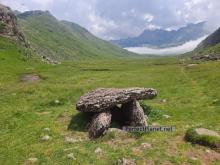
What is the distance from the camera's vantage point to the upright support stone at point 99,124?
27281 millimetres

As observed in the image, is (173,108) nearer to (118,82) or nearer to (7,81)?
(118,82)

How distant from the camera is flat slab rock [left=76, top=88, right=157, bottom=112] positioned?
97.2ft

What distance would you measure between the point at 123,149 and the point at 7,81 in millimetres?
47512

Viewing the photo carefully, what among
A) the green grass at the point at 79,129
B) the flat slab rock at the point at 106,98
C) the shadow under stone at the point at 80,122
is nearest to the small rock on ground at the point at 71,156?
the green grass at the point at 79,129

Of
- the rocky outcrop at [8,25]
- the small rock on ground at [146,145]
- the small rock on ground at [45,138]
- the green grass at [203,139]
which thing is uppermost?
the rocky outcrop at [8,25]

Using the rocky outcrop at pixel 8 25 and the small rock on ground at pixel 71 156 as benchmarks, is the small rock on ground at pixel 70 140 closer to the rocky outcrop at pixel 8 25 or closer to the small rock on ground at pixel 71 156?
the small rock on ground at pixel 71 156

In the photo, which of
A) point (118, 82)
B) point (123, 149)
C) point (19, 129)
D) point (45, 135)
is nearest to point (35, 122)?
point (19, 129)

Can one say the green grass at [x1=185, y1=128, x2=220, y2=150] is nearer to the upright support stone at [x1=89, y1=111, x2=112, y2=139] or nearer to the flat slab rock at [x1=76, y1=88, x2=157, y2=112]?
the upright support stone at [x1=89, y1=111, x2=112, y2=139]

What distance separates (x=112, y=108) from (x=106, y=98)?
223cm

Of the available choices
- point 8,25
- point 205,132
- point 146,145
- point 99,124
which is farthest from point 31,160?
point 8,25

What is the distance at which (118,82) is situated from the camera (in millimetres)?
64812

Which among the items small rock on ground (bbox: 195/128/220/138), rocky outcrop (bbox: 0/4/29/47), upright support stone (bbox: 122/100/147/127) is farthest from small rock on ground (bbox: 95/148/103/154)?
rocky outcrop (bbox: 0/4/29/47)

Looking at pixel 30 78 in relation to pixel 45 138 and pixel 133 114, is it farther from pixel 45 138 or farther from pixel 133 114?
pixel 45 138

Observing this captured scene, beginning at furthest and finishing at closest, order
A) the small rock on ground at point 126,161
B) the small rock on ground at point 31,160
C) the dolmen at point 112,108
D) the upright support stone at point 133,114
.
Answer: the upright support stone at point 133,114
the dolmen at point 112,108
the small rock on ground at point 31,160
the small rock on ground at point 126,161
